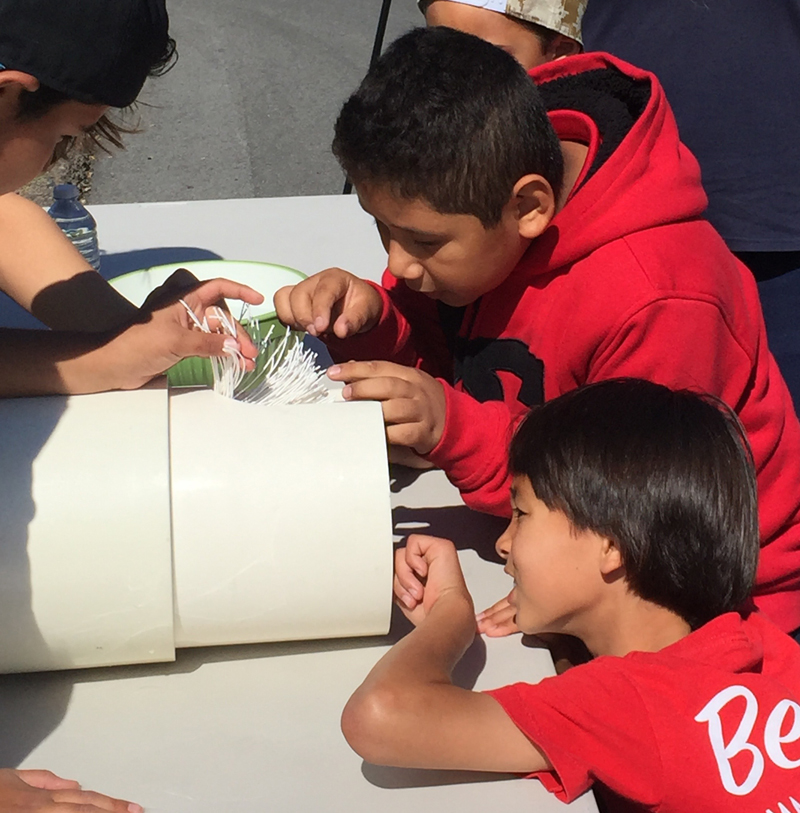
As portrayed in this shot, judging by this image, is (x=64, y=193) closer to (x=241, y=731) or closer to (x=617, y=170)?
(x=617, y=170)

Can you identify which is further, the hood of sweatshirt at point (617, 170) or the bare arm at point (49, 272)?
the bare arm at point (49, 272)

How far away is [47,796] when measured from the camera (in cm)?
73

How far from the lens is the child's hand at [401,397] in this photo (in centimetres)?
99

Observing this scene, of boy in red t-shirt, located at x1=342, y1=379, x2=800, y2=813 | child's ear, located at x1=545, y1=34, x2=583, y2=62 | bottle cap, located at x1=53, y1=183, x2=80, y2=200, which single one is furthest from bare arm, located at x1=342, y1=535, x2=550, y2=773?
child's ear, located at x1=545, y1=34, x2=583, y2=62

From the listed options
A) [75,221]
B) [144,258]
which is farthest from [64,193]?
[144,258]

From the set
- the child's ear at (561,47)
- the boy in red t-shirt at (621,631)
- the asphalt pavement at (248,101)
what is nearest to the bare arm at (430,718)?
the boy in red t-shirt at (621,631)

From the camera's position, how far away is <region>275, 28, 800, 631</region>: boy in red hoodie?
105 centimetres

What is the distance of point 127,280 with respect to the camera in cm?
145

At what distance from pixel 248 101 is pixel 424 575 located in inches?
156

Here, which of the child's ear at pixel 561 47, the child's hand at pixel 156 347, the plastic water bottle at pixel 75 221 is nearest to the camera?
the child's hand at pixel 156 347

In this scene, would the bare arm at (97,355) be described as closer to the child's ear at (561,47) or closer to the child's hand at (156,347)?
the child's hand at (156,347)

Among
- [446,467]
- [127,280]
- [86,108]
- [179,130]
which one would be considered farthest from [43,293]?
[179,130]

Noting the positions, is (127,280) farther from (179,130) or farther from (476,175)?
(179,130)

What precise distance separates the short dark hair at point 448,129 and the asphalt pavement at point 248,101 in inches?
105
